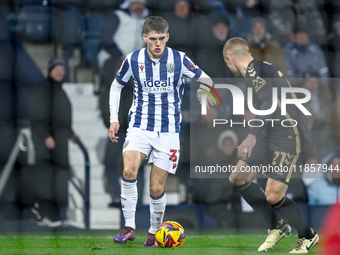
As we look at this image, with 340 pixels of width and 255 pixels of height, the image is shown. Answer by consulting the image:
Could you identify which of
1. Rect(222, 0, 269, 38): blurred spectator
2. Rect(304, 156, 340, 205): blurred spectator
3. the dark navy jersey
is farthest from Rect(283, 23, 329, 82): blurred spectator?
the dark navy jersey

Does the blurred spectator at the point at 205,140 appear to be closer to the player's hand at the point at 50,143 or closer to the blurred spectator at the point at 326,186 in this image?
the blurred spectator at the point at 326,186

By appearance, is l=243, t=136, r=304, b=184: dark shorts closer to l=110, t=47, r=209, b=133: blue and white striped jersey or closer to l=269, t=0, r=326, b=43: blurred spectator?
l=110, t=47, r=209, b=133: blue and white striped jersey

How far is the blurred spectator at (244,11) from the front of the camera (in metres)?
5.00

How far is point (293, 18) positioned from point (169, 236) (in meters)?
3.01

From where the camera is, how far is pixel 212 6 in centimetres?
505

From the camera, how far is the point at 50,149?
4.75m

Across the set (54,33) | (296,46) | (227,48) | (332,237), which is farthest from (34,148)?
(332,237)

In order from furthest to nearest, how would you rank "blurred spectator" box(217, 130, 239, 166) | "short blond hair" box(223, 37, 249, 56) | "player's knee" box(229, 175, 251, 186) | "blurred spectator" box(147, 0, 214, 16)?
"blurred spectator" box(147, 0, 214, 16), "blurred spectator" box(217, 130, 239, 166), "short blond hair" box(223, 37, 249, 56), "player's knee" box(229, 175, 251, 186)

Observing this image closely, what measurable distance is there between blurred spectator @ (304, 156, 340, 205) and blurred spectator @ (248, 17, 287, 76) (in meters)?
1.00

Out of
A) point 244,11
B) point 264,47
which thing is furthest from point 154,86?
point 244,11

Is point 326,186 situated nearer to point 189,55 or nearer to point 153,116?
point 189,55

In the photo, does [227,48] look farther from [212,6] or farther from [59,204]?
[59,204]

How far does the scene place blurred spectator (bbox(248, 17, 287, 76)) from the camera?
470 centimetres

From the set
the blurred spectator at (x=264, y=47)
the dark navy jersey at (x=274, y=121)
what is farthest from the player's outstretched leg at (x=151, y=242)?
the blurred spectator at (x=264, y=47)
